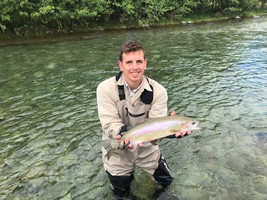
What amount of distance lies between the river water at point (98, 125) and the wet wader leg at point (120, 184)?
0.54 metres

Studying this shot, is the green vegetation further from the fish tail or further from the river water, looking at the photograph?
the fish tail

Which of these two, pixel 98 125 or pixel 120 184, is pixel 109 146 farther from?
pixel 98 125

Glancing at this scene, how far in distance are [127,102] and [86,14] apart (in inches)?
1209

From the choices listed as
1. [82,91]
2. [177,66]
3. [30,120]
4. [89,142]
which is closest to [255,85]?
[177,66]

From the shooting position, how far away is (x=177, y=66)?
18641 millimetres

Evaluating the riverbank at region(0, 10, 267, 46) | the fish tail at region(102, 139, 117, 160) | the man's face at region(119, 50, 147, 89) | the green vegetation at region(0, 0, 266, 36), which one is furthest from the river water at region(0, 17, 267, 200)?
the green vegetation at region(0, 0, 266, 36)

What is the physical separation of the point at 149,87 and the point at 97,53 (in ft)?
59.6

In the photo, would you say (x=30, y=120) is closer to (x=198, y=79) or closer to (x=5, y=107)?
(x=5, y=107)

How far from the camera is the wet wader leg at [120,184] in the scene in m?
5.70

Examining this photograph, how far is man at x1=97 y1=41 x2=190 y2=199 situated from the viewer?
16.1 ft

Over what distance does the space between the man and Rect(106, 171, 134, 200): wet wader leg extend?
0.15ft

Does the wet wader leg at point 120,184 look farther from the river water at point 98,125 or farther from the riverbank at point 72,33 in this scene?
the riverbank at point 72,33

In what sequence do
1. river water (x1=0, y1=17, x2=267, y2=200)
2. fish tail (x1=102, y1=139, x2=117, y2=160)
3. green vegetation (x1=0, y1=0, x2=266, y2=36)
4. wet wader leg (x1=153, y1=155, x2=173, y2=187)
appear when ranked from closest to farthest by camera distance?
fish tail (x1=102, y1=139, x2=117, y2=160), wet wader leg (x1=153, y1=155, x2=173, y2=187), river water (x1=0, y1=17, x2=267, y2=200), green vegetation (x1=0, y1=0, x2=266, y2=36)

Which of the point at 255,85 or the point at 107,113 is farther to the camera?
the point at 255,85
